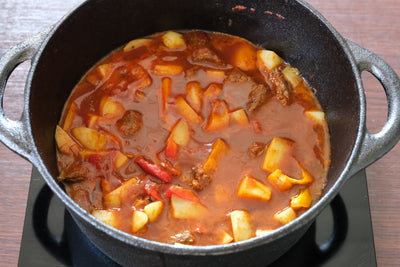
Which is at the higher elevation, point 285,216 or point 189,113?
point 189,113

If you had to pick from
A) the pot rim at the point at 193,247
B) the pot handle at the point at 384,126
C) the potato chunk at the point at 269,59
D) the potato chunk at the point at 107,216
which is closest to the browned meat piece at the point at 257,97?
the potato chunk at the point at 269,59

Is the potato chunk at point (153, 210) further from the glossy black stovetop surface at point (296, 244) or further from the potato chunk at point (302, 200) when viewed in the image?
the potato chunk at point (302, 200)

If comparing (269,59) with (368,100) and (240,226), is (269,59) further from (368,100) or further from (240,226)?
(240,226)

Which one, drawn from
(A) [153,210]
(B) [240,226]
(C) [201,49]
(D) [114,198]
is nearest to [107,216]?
(D) [114,198]

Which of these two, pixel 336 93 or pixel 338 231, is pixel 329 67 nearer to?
pixel 336 93

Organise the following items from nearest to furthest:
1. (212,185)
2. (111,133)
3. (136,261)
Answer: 1. (136,261)
2. (212,185)
3. (111,133)

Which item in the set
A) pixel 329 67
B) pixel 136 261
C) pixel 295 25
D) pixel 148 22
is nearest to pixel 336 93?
pixel 329 67
